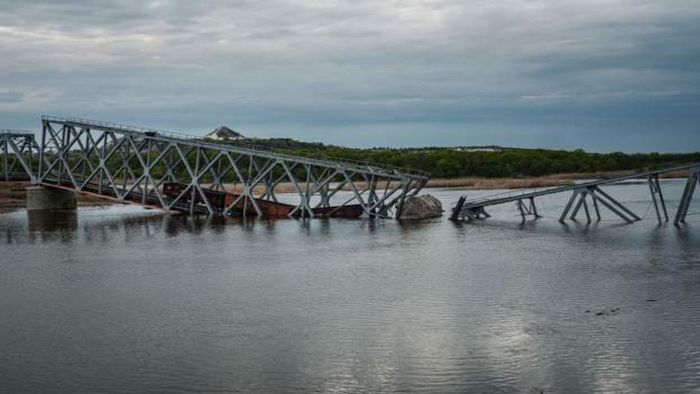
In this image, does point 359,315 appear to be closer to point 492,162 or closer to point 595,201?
point 595,201

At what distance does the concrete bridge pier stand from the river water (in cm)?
3193

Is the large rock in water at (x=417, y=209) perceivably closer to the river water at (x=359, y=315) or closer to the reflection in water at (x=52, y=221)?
the river water at (x=359, y=315)

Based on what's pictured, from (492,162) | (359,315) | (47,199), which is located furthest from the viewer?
(492,162)

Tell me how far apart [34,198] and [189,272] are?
46.4 meters

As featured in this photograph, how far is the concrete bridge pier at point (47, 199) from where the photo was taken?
7575cm

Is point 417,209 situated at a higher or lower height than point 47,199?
lower

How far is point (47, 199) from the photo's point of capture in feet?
251

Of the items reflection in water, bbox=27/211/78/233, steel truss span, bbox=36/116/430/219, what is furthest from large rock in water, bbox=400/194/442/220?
reflection in water, bbox=27/211/78/233

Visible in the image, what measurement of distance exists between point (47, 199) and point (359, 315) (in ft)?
194

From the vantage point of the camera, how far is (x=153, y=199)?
2803 inches

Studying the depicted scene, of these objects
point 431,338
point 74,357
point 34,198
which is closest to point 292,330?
point 431,338

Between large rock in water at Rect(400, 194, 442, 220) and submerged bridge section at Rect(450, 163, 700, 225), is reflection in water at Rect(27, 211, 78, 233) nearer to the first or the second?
large rock in water at Rect(400, 194, 442, 220)

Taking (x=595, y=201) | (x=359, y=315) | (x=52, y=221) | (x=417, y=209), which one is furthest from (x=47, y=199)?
(x=359, y=315)

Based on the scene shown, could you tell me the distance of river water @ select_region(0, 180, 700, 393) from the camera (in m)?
18.4
